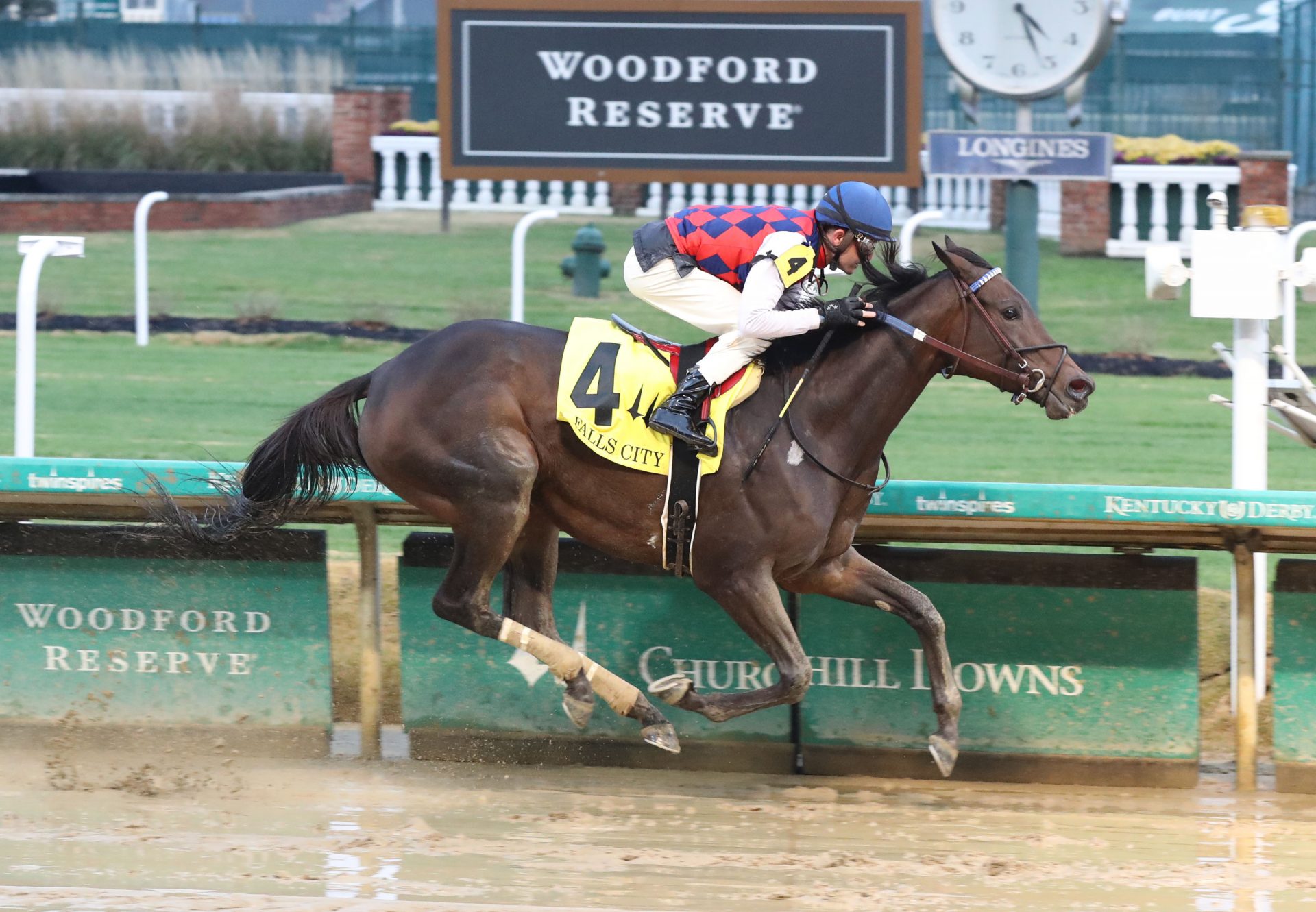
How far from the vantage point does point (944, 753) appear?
4.96 metres

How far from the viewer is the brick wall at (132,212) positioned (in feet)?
57.8

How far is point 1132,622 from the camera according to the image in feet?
17.2

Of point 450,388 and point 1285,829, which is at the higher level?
point 450,388

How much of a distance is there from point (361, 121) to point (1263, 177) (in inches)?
366

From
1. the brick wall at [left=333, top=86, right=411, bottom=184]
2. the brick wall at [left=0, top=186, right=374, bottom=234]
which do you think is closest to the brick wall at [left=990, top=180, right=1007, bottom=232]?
the brick wall at [left=333, top=86, right=411, bottom=184]

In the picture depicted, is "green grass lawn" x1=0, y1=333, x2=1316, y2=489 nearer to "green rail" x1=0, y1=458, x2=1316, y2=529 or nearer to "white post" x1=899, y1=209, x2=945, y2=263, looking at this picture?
"white post" x1=899, y1=209, x2=945, y2=263

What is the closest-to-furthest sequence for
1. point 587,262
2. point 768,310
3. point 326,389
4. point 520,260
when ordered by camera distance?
point 768,310, point 520,260, point 326,389, point 587,262

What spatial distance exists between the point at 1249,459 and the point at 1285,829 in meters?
1.07

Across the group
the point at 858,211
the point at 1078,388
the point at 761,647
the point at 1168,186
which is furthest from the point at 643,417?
the point at 1168,186

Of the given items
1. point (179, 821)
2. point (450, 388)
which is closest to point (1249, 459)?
point (450, 388)

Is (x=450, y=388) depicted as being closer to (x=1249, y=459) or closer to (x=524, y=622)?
(x=524, y=622)

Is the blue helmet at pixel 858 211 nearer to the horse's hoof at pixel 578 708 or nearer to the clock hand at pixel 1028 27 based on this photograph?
the horse's hoof at pixel 578 708

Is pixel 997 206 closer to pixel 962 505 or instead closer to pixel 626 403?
pixel 962 505

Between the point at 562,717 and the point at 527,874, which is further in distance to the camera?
the point at 562,717
